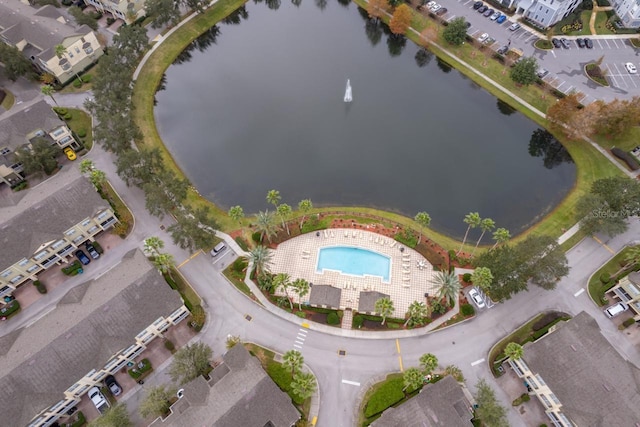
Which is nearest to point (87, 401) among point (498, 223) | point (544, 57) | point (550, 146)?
point (498, 223)

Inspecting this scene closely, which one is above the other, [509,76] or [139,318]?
[509,76]

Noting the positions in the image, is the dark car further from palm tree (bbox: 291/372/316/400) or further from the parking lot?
the parking lot

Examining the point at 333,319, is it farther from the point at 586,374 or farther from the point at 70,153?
the point at 70,153

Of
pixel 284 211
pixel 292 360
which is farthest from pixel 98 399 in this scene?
pixel 284 211

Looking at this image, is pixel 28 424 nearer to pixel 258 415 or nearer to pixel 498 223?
pixel 258 415

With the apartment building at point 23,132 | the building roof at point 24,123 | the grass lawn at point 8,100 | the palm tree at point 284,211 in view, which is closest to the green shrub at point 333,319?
the palm tree at point 284,211
